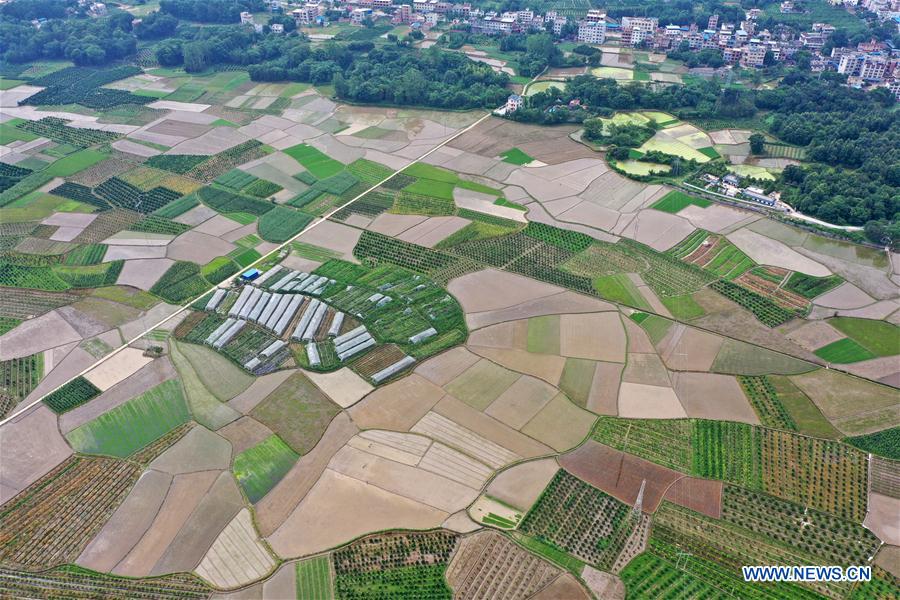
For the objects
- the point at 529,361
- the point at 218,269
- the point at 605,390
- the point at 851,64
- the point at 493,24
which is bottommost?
the point at 605,390

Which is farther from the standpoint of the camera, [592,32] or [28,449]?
[592,32]

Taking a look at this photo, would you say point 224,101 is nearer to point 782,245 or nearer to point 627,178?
point 627,178

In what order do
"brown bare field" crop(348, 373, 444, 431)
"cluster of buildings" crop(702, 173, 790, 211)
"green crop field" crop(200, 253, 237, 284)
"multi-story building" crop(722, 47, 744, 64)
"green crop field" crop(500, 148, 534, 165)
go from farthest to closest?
"multi-story building" crop(722, 47, 744, 64), "green crop field" crop(500, 148, 534, 165), "cluster of buildings" crop(702, 173, 790, 211), "green crop field" crop(200, 253, 237, 284), "brown bare field" crop(348, 373, 444, 431)

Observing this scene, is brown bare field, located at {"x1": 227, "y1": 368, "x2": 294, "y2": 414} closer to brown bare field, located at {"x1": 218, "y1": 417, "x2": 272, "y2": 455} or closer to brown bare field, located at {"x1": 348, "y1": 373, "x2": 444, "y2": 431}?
brown bare field, located at {"x1": 218, "y1": 417, "x2": 272, "y2": 455}

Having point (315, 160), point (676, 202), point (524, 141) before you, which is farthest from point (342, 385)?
point (524, 141)

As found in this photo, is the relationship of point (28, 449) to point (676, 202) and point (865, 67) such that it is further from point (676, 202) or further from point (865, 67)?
point (865, 67)

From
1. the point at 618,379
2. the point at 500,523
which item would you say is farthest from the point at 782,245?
the point at 500,523

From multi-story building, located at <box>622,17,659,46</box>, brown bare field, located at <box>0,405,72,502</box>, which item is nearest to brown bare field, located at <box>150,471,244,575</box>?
brown bare field, located at <box>0,405,72,502</box>
